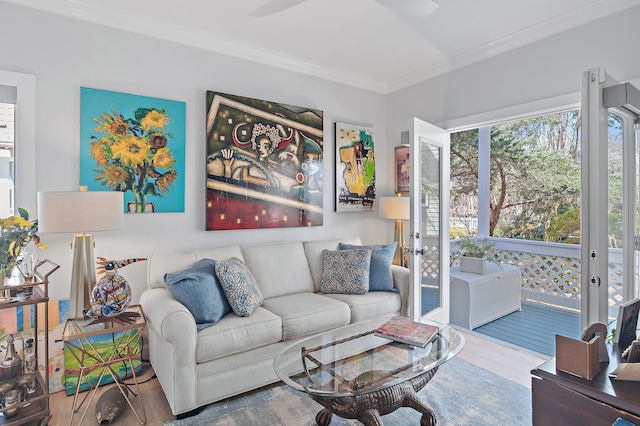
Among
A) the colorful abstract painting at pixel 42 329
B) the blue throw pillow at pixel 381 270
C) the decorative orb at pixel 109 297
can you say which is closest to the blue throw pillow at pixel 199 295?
the decorative orb at pixel 109 297

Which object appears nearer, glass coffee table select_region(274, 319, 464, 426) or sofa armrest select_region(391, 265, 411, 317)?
glass coffee table select_region(274, 319, 464, 426)

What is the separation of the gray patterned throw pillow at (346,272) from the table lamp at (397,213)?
2.34 feet

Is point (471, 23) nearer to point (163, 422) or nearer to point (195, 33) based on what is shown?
point (195, 33)

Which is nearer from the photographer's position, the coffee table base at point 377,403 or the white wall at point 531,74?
the coffee table base at point 377,403

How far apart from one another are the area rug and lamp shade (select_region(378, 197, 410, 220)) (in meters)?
1.73

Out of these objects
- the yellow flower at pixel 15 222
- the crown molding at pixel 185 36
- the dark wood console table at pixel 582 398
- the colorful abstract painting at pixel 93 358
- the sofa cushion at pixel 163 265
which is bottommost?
the colorful abstract painting at pixel 93 358

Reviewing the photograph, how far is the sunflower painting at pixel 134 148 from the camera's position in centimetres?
270

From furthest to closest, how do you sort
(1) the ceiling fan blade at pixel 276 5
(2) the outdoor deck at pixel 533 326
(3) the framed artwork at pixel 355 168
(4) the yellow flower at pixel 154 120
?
(3) the framed artwork at pixel 355 168 < (2) the outdoor deck at pixel 533 326 < (4) the yellow flower at pixel 154 120 < (1) the ceiling fan blade at pixel 276 5

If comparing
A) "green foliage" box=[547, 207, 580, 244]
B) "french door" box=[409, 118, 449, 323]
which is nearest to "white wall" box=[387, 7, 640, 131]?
"french door" box=[409, 118, 449, 323]

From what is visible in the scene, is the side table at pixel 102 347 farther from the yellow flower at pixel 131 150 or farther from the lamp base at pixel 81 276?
the yellow flower at pixel 131 150

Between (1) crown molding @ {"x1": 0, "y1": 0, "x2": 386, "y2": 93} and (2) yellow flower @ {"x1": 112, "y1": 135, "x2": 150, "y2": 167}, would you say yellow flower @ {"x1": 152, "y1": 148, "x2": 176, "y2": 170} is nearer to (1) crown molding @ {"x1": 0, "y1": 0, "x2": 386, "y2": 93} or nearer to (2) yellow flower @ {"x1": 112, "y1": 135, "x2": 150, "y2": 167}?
(2) yellow flower @ {"x1": 112, "y1": 135, "x2": 150, "y2": 167}

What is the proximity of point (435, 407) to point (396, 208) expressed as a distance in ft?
6.88

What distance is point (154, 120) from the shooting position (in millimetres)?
2928

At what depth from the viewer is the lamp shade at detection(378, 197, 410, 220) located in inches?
155
